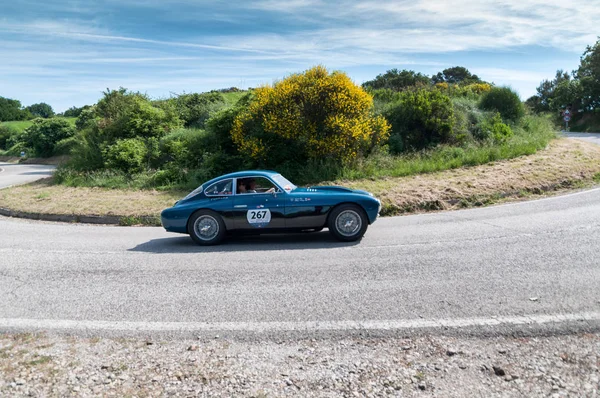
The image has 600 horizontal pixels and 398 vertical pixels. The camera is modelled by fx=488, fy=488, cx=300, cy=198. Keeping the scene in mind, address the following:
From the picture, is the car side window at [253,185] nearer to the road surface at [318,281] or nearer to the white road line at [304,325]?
the road surface at [318,281]

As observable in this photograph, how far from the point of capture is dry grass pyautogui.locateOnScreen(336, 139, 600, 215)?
11961 millimetres

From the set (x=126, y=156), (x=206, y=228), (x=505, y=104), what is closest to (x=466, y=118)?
(x=505, y=104)

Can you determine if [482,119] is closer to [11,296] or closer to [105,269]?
[105,269]

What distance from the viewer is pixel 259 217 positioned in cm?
868

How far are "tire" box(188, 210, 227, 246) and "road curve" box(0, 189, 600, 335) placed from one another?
266 mm

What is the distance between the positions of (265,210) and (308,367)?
4844 millimetres

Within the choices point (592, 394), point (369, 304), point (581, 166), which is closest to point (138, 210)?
point (369, 304)

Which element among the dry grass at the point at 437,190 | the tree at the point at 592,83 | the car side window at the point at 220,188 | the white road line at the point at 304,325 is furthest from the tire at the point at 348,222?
the tree at the point at 592,83

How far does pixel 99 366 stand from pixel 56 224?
30.4 feet

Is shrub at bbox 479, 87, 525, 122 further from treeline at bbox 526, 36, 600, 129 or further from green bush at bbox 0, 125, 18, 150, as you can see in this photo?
green bush at bbox 0, 125, 18, 150

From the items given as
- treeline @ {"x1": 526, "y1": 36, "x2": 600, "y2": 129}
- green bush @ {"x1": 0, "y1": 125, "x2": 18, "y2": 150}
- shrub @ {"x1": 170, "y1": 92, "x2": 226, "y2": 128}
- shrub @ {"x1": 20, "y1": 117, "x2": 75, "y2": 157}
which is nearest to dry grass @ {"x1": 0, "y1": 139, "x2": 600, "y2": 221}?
shrub @ {"x1": 170, "y1": 92, "x2": 226, "y2": 128}

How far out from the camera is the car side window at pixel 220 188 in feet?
29.4

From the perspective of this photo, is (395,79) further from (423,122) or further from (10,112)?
(10,112)

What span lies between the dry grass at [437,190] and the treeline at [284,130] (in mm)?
1747
